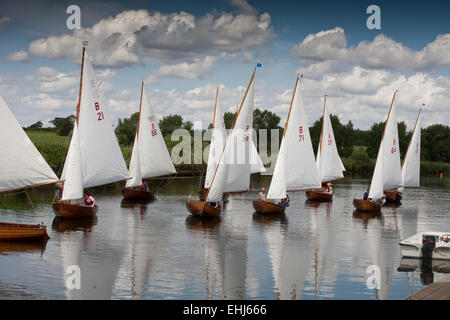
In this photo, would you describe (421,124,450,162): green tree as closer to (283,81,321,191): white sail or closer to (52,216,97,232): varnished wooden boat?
(283,81,321,191): white sail

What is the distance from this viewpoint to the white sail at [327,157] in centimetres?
6600

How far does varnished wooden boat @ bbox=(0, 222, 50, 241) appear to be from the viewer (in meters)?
30.0

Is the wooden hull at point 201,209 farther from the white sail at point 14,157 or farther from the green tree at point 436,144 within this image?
the green tree at point 436,144

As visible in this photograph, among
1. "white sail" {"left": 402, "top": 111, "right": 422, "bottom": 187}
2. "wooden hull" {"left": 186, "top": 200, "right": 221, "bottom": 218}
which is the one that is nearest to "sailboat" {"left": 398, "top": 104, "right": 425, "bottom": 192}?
"white sail" {"left": 402, "top": 111, "right": 422, "bottom": 187}

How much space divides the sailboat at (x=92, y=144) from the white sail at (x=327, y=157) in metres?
28.1

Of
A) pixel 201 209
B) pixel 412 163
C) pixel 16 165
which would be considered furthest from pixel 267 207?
pixel 412 163

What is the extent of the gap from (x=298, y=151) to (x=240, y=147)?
9.83 meters

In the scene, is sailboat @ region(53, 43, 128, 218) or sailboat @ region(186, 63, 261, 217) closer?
sailboat @ region(53, 43, 128, 218)

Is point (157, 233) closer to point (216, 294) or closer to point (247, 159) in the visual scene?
point (247, 159)

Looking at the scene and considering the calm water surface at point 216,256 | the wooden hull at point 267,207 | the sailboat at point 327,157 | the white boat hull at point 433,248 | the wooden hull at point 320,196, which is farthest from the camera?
the sailboat at point 327,157

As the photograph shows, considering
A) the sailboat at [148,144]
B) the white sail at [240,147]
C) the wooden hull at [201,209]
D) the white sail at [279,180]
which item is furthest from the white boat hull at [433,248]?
the sailboat at [148,144]

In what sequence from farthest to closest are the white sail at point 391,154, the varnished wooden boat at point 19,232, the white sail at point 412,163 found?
the white sail at point 412,163, the white sail at point 391,154, the varnished wooden boat at point 19,232

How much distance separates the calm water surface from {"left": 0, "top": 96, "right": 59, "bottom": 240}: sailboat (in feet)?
Answer: 2.80
